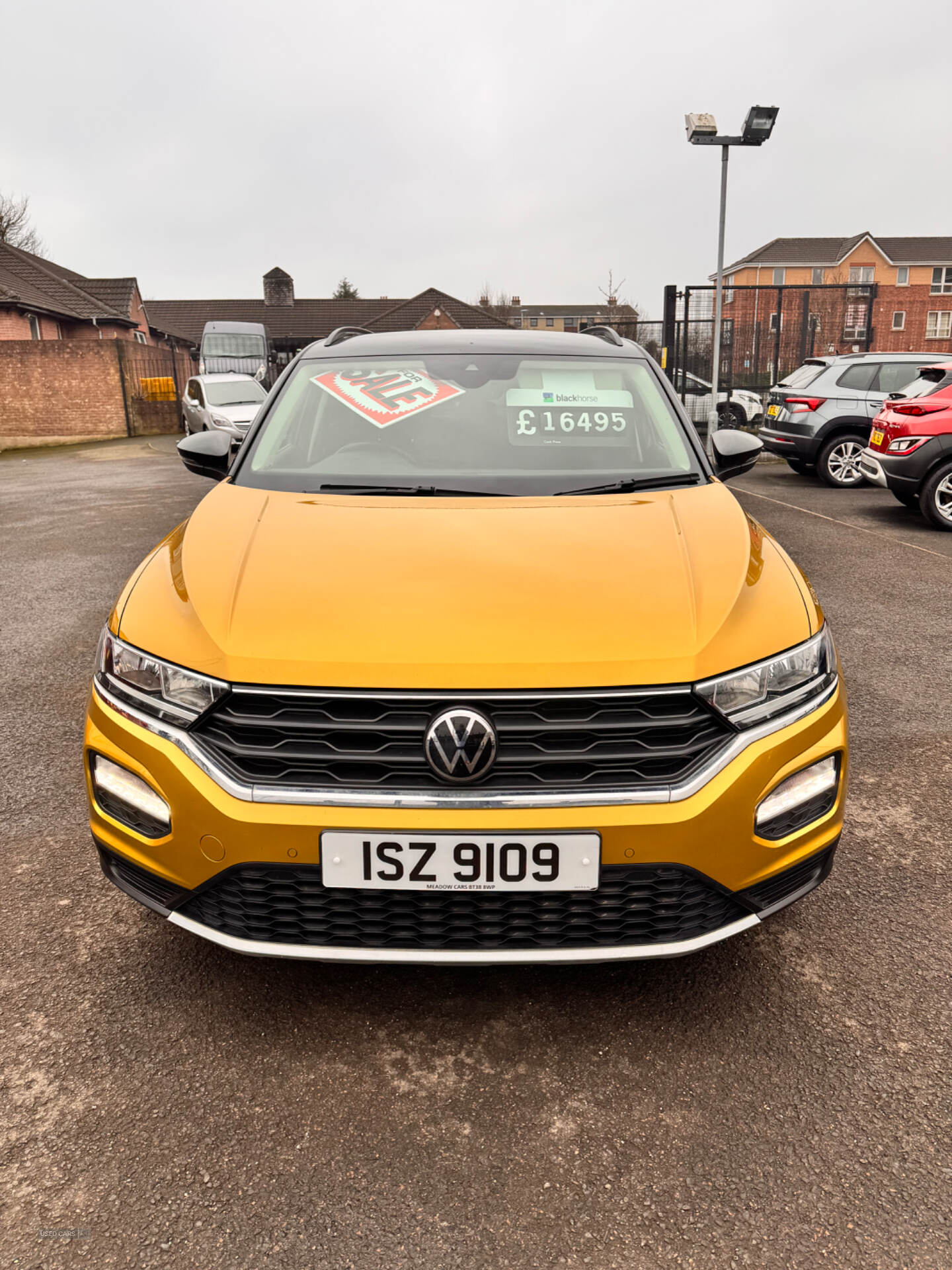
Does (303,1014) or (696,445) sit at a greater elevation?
(696,445)

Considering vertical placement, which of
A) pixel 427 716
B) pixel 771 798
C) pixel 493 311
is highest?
pixel 493 311

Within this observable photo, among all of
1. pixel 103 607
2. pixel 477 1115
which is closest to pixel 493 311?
pixel 103 607

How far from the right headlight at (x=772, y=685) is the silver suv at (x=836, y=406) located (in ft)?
34.3

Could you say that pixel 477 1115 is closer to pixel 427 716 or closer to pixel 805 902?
pixel 427 716

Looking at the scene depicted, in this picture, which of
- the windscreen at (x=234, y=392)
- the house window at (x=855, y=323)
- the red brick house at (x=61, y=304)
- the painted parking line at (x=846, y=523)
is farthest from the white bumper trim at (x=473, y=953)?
the red brick house at (x=61, y=304)

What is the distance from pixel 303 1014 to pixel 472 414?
1.98 metres

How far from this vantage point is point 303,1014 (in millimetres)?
2254

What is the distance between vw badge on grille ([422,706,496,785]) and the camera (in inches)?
74.0

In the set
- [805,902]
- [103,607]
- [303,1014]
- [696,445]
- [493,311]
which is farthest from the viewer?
[493,311]

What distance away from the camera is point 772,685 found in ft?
6.79

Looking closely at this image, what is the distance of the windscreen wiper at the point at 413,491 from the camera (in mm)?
2807

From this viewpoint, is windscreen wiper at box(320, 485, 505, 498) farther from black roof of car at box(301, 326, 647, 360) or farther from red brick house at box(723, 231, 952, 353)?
red brick house at box(723, 231, 952, 353)

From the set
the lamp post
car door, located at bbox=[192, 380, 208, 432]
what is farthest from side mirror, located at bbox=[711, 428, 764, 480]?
car door, located at bbox=[192, 380, 208, 432]

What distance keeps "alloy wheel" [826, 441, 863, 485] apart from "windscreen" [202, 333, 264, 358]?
21.4m
